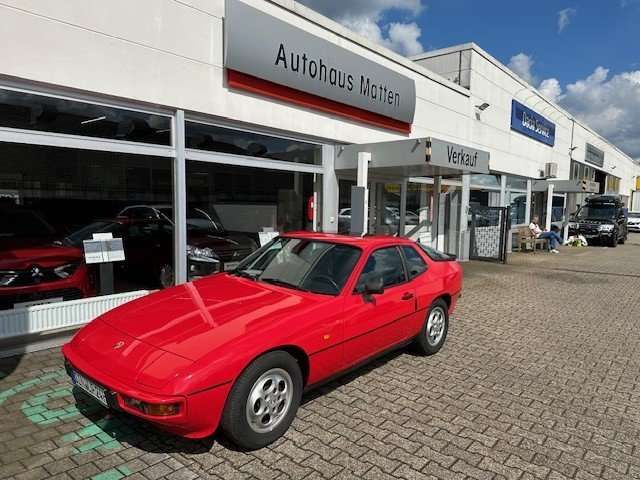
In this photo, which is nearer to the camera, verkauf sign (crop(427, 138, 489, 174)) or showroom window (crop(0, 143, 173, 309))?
showroom window (crop(0, 143, 173, 309))

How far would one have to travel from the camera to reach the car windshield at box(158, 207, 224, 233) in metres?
6.08

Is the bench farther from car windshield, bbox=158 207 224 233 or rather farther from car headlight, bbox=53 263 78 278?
car headlight, bbox=53 263 78 278

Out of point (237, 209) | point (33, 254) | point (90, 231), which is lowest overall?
point (33, 254)

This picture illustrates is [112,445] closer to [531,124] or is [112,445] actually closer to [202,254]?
[202,254]

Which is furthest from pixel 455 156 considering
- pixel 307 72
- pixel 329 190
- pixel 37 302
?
pixel 37 302

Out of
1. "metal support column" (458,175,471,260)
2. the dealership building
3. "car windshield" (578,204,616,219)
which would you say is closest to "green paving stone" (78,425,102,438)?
the dealership building

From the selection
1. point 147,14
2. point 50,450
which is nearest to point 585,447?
point 50,450

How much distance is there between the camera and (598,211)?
21.2 metres

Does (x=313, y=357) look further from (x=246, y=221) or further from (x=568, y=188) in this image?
(x=568, y=188)

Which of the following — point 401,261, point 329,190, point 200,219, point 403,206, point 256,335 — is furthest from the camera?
point 403,206

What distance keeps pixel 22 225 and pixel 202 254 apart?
2281mm

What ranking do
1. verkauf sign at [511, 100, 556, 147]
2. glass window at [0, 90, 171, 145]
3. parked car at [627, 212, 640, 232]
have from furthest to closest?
1. parked car at [627, 212, 640, 232]
2. verkauf sign at [511, 100, 556, 147]
3. glass window at [0, 90, 171, 145]

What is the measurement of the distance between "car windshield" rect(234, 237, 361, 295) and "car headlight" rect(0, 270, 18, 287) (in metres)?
2.62

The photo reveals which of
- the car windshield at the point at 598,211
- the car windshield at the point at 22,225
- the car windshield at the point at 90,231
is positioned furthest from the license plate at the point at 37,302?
the car windshield at the point at 598,211
